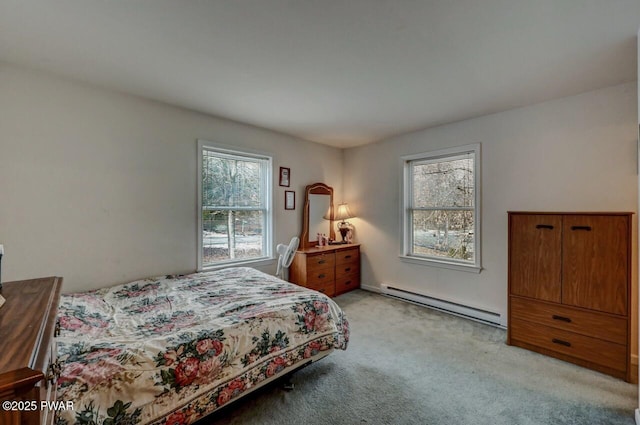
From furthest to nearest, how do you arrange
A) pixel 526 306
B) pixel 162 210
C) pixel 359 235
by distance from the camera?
pixel 359 235
pixel 162 210
pixel 526 306

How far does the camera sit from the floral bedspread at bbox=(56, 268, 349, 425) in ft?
4.10

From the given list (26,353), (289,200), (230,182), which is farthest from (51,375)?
(289,200)

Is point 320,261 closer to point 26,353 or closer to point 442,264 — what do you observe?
point 442,264

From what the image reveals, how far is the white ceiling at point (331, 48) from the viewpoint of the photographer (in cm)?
153

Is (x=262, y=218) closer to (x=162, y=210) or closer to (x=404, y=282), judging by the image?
(x=162, y=210)

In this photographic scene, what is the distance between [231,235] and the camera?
349 centimetres

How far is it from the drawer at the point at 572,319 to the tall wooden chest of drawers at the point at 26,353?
3.21m

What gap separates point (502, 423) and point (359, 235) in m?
3.09

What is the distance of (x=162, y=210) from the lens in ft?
9.37

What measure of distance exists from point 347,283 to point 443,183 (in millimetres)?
2030

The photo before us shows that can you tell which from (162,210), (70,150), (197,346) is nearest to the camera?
(197,346)

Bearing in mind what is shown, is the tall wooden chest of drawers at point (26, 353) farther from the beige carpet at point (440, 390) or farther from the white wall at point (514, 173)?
the white wall at point (514, 173)

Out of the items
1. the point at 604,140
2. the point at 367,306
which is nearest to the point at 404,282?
the point at 367,306

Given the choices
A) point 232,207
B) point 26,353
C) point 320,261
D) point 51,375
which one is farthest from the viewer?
point 320,261
